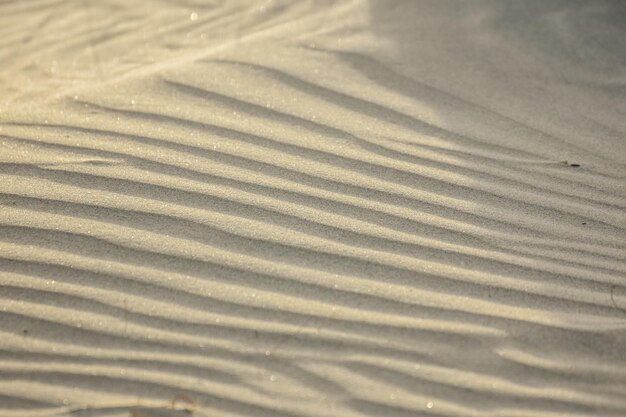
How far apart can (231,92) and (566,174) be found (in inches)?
61.9

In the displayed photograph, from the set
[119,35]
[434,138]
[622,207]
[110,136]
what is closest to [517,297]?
[622,207]

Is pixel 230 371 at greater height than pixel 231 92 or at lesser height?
lesser

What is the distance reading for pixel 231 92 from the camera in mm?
2988

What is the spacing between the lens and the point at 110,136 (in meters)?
2.76

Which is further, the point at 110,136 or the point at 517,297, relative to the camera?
the point at 110,136

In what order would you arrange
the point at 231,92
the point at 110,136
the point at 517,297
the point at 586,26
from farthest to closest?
the point at 586,26 → the point at 231,92 → the point at 110,136 → the point at 517,297

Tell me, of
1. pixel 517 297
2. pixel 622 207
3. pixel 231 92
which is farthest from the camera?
pixel 231 92

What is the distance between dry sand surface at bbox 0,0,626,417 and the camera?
80.2 inches

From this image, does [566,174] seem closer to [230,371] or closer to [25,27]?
[230,371]

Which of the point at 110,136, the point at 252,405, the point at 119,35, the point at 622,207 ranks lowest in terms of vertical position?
the point at 252,405

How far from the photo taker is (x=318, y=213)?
2459 mm

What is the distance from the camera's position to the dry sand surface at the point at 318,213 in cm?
204

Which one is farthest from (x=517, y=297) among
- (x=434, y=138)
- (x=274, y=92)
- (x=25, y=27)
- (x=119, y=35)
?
(x=25, y=27)

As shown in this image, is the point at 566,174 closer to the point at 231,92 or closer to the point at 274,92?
the point at 274,92
